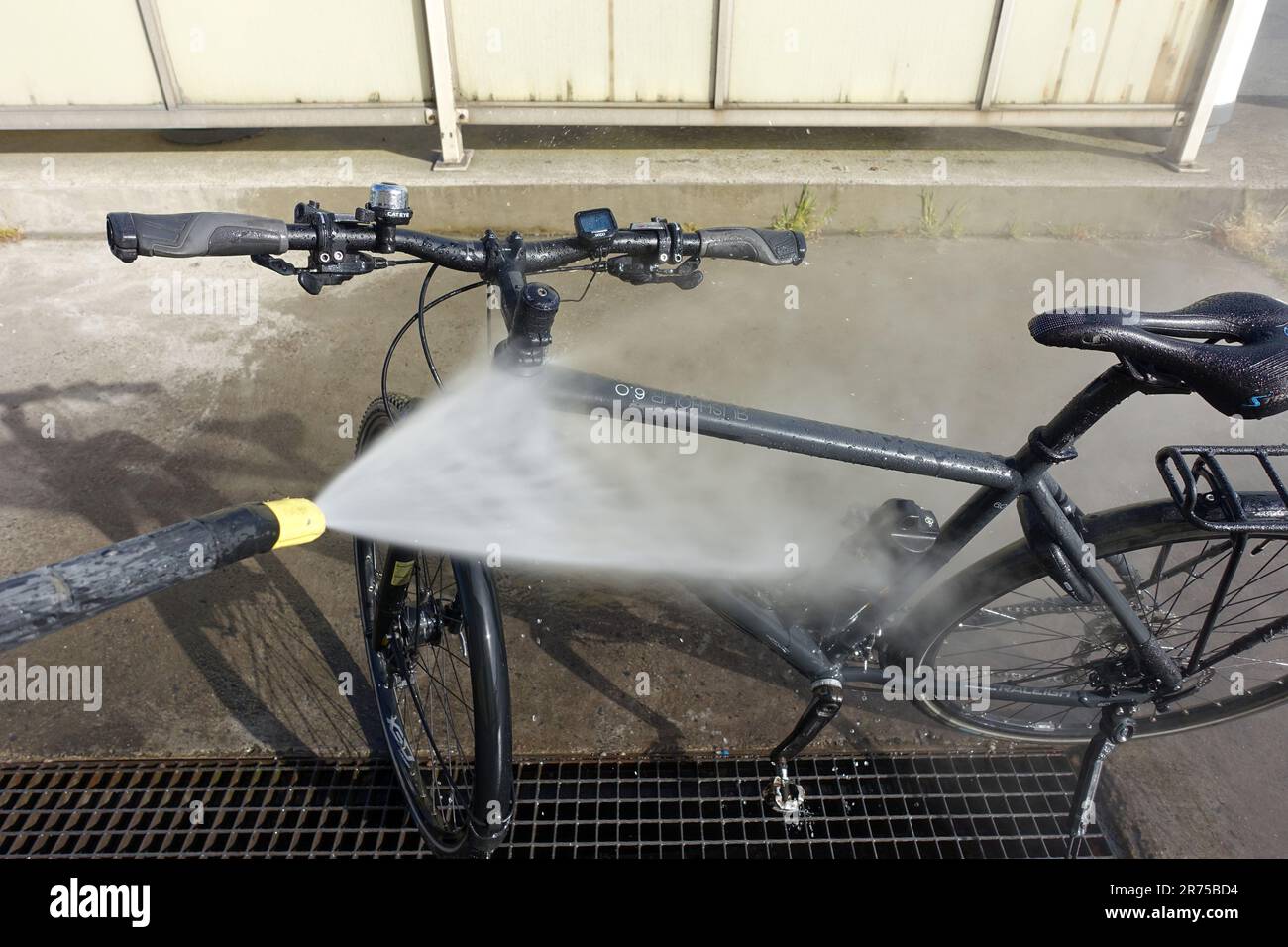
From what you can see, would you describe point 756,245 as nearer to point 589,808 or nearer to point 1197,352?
point 1197,352

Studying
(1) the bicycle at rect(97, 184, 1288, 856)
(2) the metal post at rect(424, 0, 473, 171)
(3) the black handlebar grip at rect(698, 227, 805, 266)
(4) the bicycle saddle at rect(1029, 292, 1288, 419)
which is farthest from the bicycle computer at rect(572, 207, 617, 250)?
(2) the metal post at rect(424, 0, 473, 171)

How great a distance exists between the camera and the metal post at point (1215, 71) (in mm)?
6387

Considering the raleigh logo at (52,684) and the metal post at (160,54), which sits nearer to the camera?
the raleigh logo at (52,684)

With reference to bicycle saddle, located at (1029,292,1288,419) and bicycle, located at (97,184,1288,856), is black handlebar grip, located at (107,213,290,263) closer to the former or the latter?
bicycle, located at (97,184,1288,856)

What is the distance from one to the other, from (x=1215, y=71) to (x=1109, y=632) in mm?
5546

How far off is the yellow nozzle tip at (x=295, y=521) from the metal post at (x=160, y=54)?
595 cm

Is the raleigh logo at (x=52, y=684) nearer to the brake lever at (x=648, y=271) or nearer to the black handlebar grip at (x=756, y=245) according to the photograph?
the brake lever at (x=648, y=271)

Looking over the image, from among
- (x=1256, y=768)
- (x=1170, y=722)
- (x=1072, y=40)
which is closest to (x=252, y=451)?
(x=1170, y=722)

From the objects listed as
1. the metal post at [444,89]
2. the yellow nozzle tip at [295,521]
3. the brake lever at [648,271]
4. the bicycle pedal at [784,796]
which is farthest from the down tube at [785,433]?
the metal post at [444,89]

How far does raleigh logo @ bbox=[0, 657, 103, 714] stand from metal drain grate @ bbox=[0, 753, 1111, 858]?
0.96 ft

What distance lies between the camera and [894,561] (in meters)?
2.94

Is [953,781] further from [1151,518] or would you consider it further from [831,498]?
[831,498]
